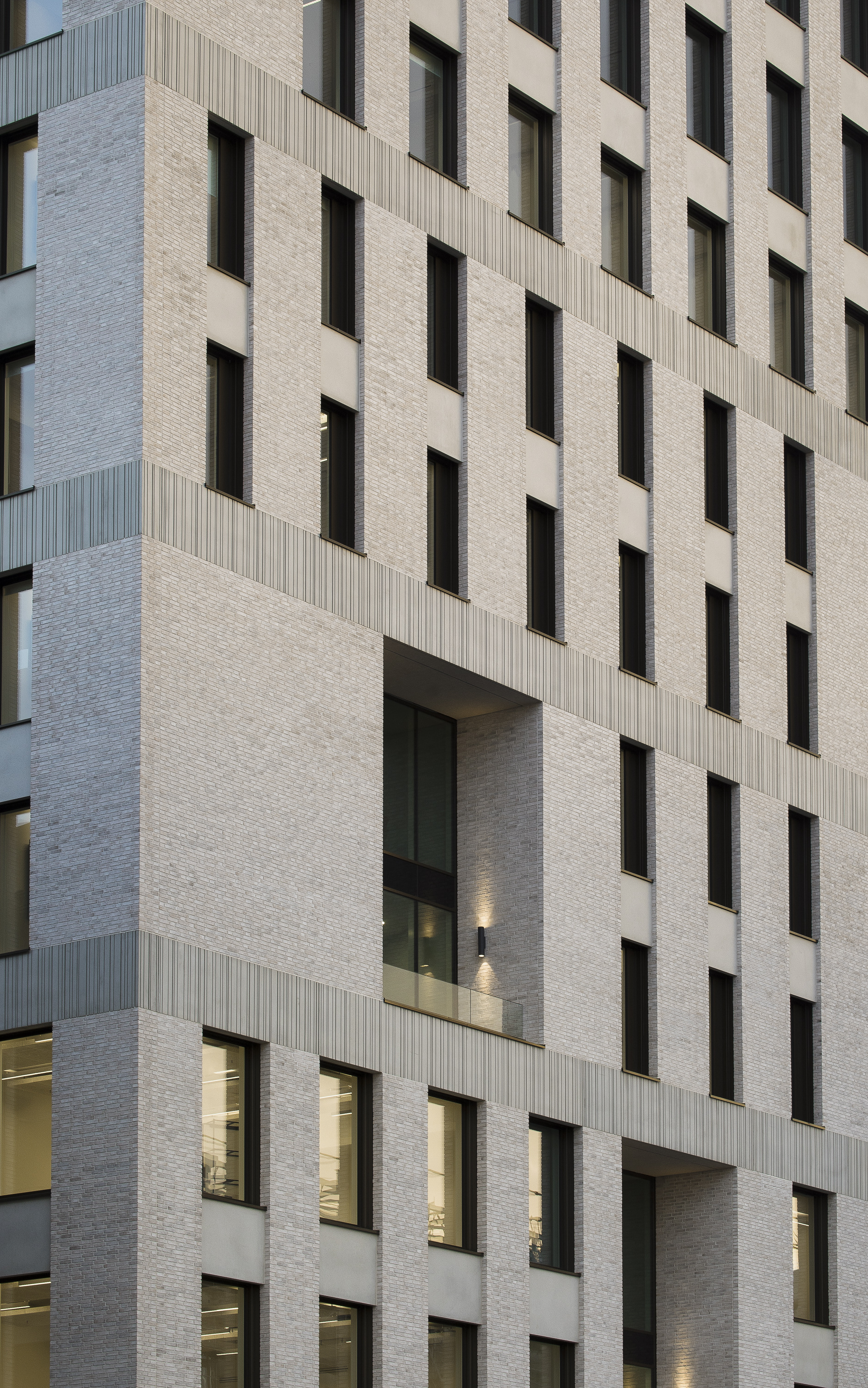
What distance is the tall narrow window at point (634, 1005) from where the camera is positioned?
155ft

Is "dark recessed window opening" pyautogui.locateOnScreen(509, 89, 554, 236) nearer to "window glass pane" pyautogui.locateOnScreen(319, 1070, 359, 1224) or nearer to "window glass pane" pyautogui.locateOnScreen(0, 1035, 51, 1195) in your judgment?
"window glass pane" pyautogui.locateOnScreen(319, 1070, 359, 1224)

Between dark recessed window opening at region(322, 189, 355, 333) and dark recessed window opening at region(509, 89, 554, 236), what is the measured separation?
5412mm

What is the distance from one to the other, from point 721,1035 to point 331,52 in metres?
20.9

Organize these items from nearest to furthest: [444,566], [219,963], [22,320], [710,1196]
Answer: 1. [219,963]
2. [22,320]
3. [444,566]
4. [710,1196]

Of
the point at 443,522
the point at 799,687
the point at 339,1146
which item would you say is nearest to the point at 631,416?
the point at 443,522

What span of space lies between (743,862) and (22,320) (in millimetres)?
19310

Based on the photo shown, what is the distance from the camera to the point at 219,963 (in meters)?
37.9

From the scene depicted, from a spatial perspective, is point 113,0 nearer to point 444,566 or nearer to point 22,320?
point 22,320

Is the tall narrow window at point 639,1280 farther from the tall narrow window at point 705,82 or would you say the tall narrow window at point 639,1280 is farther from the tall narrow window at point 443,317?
the tall narrow window at point 705,82

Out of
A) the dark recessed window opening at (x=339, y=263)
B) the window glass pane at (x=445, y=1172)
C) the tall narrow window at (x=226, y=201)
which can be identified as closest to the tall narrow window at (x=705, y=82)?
the dark recessed window opening at (x=339, y=263)

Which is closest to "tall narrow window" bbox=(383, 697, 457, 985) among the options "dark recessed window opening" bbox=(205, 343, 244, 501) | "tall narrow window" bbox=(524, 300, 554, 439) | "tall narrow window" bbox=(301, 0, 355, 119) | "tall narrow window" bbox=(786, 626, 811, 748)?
"tall narrow window" bbox=(524, 300, 554, 439)

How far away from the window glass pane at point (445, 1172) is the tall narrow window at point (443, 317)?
13408 millimetres

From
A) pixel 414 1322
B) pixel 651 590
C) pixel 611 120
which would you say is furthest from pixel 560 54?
pixel 414 1322

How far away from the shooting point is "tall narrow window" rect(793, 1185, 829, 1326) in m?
50.4
